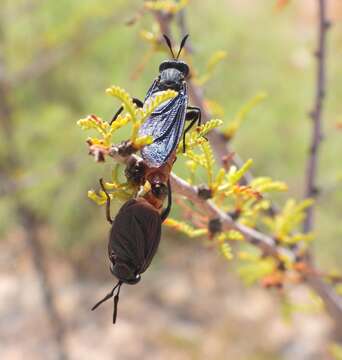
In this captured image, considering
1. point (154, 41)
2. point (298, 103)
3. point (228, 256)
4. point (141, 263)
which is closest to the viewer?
point (141, 263)

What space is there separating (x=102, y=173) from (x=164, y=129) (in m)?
2.68

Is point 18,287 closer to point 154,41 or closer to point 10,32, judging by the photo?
point 10,32

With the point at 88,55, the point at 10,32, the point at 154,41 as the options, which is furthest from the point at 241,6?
the point at 154,41

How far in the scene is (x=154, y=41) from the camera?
0.96 metres

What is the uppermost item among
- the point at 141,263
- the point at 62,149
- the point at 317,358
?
the point at 141,263

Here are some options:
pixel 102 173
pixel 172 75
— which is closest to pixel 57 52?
pixel 102 173

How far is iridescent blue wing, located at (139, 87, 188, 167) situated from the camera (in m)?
0.50

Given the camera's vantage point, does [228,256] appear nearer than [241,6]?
Yes

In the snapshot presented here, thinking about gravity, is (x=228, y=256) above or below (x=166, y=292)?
above

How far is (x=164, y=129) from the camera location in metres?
0.53

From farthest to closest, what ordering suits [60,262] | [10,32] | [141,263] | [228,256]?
[60,262] → [10,32] → [228,256] → [141,263]

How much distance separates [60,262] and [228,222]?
4469mm

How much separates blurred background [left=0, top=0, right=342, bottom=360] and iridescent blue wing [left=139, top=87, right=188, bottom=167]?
2.41m

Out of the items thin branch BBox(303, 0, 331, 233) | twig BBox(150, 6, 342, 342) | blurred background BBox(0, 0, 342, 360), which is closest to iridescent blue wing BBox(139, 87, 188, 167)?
twig BBox(150, 6, 342, 342)
